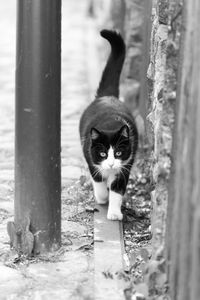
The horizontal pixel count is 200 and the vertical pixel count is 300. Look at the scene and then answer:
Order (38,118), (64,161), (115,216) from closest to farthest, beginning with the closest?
(38,118), (115,216), (64,161)

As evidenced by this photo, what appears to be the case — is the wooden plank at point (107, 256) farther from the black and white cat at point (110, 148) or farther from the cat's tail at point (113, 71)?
the cat's tail at point (113, 71)

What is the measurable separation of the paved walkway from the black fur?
464 mm

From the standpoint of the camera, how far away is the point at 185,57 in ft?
9.52

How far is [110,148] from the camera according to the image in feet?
15.3

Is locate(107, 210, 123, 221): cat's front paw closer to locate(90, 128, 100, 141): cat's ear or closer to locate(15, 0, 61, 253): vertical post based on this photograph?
locate(90, 128, 100, 141): cat's ear

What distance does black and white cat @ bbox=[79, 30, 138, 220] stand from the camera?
463 centimetres

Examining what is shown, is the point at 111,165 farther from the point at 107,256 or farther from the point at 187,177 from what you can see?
the point at 187,177

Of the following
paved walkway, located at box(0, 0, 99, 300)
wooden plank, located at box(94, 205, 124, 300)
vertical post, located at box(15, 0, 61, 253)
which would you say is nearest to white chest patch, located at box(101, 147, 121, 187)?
wooden plank, located at box(94, 205, 124, 300)

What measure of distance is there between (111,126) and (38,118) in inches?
42.5

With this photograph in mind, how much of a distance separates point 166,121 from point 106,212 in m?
1.60

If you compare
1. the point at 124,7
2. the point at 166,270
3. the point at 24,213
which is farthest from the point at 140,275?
the point at 124,7

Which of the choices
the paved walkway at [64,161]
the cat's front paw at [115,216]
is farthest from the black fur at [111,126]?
the paved walkway at [64,161]

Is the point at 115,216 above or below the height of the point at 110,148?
below

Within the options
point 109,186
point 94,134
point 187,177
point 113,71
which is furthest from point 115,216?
point 187,177
